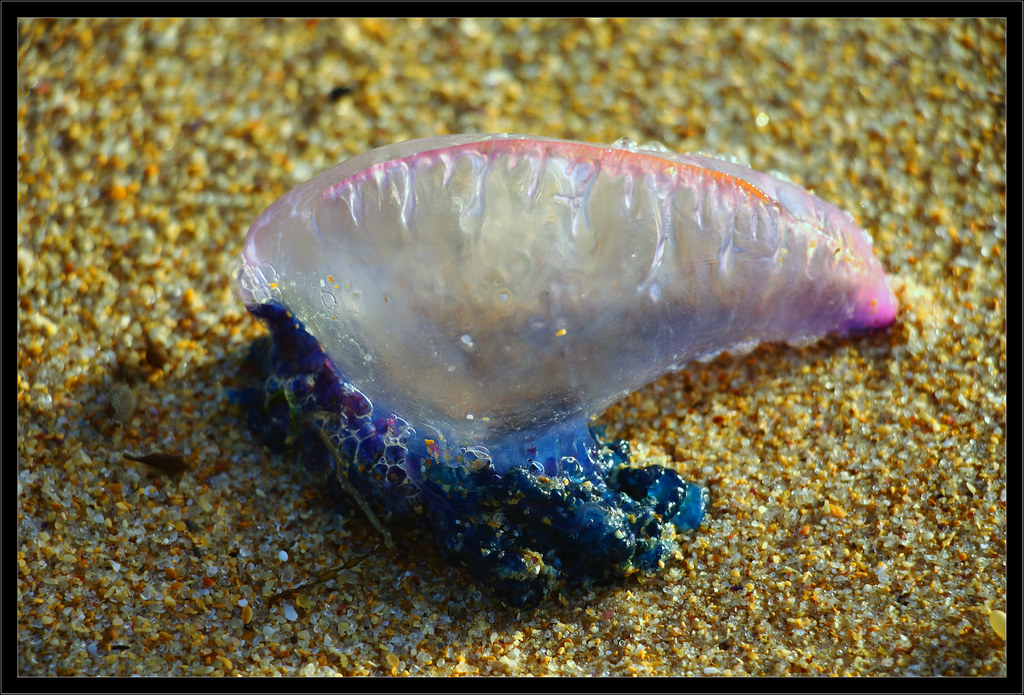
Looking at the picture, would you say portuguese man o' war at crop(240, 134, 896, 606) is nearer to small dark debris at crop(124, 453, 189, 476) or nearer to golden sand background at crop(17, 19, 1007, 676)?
golden sand background at crop(17, 19, 1007, 676)

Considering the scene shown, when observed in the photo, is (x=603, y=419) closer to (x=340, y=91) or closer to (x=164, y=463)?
(x=164, y=463)

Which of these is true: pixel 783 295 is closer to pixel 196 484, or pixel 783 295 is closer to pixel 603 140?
pixel 603 140

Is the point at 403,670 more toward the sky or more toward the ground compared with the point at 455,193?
more toward the ground

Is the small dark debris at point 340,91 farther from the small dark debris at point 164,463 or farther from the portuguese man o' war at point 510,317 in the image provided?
the small dark debris at point 164,463

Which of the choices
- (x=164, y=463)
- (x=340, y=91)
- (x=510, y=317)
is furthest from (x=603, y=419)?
(x=340, y=91)

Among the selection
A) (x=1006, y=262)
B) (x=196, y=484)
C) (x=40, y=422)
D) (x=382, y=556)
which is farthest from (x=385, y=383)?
(x=1006, y=262)

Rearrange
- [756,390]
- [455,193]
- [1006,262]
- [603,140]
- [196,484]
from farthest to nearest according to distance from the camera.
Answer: [603,140] → [1006,262] → [756,390] → [196,484] → [455,193]
